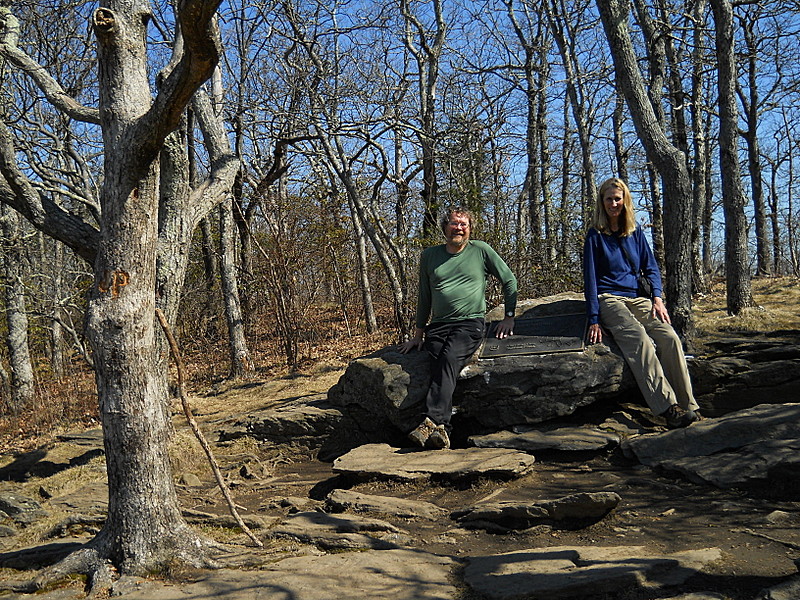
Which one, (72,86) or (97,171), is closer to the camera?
(72,86)

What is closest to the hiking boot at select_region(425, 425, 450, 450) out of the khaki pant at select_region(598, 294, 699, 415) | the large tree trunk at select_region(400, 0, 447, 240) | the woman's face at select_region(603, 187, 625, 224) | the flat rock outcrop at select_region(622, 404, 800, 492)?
the flat rock outcrop at select_region(622, 404, 800, 492)

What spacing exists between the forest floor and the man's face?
218cm

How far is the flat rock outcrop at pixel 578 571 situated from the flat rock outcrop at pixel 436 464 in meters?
1.42

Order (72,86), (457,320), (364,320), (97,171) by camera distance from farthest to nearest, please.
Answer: (364,320) → (97,171) → (72,86) → (457,320)

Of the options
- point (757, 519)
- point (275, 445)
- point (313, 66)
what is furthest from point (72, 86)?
point (757, 519)

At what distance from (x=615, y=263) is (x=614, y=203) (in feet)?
1.85

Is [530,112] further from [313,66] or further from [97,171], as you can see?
[97,171]

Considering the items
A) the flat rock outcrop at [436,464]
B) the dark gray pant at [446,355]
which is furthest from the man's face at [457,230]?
the flat rock outcrop at [436,464]

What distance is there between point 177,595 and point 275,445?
383 centimetres

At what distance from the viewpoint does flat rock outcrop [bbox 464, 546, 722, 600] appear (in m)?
3.05

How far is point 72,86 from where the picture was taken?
46.5 feet

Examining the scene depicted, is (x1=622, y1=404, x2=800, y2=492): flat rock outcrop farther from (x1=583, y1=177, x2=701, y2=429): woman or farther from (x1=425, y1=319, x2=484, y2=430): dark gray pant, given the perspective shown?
(x1=425, y1=319, x2=484, y2=430): dark gray pant

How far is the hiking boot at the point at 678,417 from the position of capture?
536 centimetres

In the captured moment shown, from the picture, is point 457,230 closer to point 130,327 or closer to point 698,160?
point 130,327
